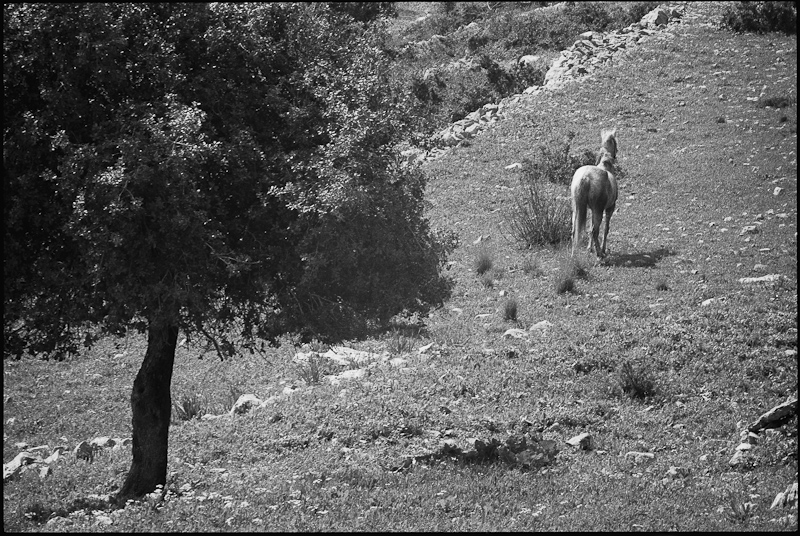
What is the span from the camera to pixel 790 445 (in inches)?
393

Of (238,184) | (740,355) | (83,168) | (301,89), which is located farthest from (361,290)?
(740,355)

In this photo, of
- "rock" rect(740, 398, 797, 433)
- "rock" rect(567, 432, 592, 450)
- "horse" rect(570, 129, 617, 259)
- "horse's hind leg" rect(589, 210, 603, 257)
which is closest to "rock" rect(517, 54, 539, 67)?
"horse" rect(570, 129, 617, 259)

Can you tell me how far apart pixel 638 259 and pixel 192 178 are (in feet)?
41.9

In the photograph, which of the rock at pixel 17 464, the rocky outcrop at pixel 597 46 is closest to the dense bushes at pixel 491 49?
the rocky outcrop at pixel 597 46

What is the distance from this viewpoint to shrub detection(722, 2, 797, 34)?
115ft

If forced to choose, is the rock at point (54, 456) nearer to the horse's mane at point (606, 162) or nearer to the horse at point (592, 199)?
the horse at point (592, 199)

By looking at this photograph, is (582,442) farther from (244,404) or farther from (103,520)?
(103,520)

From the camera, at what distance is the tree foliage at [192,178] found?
28.6ft

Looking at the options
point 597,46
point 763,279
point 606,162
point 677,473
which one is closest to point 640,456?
point 677,473

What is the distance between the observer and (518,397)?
12.7m

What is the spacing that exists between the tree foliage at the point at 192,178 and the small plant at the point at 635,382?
159 inches

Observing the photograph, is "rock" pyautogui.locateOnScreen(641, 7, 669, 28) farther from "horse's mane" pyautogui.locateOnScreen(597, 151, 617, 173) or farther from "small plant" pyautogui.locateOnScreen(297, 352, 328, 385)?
"small plant" pyautogui.locateOnScreen(297, 352, 328, 385)

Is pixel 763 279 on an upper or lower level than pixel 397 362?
upper

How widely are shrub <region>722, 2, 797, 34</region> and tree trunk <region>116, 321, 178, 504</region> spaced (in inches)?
1275
